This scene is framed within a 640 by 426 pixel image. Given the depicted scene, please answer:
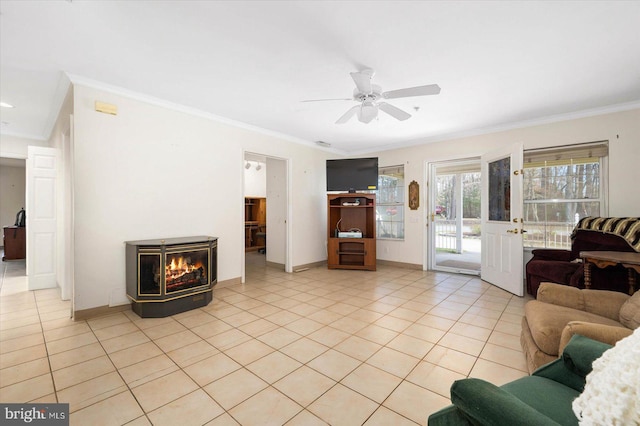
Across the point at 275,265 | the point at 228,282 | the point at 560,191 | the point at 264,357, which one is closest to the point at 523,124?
the point at 560,191

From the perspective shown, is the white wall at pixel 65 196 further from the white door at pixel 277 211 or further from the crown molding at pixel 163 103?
the white door at pixel 277 211

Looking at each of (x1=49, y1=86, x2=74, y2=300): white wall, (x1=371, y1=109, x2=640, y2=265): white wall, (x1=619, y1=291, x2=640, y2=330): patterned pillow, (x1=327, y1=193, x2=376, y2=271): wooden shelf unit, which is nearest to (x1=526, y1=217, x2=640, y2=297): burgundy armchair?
(x1=371, y1=109, x2=640, y2=265): white wall

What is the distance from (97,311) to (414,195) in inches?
215

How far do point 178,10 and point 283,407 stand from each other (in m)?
2.85

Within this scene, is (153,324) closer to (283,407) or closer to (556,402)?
(283,407)

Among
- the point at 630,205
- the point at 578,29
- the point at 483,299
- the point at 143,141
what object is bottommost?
the point at 483,299

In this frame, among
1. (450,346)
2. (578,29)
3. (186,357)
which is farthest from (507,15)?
(186,357)

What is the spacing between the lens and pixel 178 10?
6.42 ft

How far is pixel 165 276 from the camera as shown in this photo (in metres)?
3.11

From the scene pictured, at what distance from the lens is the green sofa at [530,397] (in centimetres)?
81

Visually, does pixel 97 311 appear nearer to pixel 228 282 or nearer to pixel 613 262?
pixel 228 282

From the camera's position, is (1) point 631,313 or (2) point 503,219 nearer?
(1) point 631,313

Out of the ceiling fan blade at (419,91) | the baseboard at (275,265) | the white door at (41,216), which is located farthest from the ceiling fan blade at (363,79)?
the white door at (41,216)

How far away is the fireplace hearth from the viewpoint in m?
3.06
